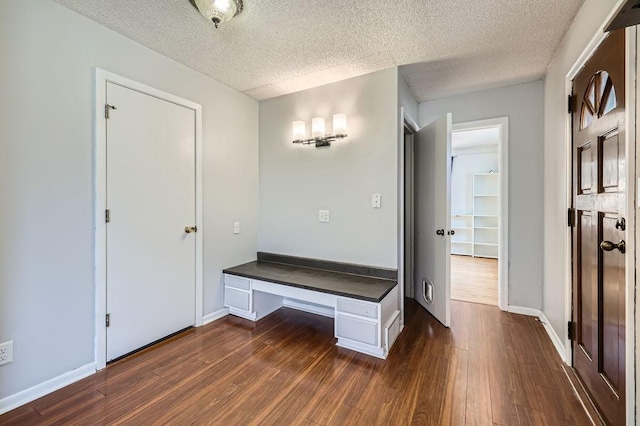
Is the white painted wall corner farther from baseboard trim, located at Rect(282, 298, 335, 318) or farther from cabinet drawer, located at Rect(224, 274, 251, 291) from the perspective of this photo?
cabinet drawer, located at Rect(224, 274, 251, 291)

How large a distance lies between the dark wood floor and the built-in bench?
0.59 feet

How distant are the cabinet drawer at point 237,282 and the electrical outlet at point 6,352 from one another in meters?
1.53

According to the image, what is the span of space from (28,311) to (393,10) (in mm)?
2890

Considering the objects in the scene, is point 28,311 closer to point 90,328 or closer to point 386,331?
point 90,328

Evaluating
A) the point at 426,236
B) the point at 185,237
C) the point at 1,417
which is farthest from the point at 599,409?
the point at 1,417

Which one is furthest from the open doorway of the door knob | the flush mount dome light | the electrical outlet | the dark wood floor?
the electrical outlet

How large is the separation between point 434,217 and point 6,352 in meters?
3.24

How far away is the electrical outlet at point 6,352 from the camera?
154 centimetres

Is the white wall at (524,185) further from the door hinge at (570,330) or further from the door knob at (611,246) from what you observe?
the door knob at (611,246)

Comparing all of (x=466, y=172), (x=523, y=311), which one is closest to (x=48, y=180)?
(x=523, y=311)

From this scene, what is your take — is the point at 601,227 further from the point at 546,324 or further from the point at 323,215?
the point at 323,215

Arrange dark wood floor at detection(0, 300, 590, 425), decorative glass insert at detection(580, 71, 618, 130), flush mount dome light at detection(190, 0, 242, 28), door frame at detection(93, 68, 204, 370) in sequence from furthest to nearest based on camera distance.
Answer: door frame at detection(93, 68, 204, 370) < flush mount dome light at detection(190, 0, 242, 28) < dark wood floor at detection(0, 300, 590, 425) < decorative glass insert at detection(580, 71, 618, 130)

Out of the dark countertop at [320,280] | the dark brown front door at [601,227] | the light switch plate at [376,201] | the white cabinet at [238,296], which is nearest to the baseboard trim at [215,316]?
the white cabinet at [238,296]

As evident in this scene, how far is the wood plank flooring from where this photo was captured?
3459mm
